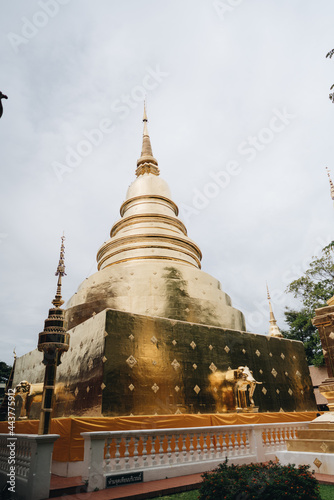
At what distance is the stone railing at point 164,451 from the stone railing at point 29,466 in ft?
2.19

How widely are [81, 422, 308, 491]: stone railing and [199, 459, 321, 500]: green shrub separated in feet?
7.45

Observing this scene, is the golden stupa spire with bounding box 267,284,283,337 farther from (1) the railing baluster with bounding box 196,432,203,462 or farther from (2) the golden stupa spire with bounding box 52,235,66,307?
(2) the golden stupa spire with bounding box 52,235,66,307

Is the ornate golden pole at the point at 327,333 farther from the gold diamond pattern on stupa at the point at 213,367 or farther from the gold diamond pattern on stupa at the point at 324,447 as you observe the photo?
the gold diamond pattern on stupa at the point at 213,367

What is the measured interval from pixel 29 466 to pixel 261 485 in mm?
3959

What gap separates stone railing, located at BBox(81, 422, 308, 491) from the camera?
241 inches

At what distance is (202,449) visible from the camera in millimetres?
7512

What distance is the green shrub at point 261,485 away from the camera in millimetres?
4086

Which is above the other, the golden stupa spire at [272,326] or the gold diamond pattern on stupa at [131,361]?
the golden stupa spire at [272,326]

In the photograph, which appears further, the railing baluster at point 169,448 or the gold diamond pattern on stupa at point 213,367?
the gold diamond pattern on stupa at point 213,367

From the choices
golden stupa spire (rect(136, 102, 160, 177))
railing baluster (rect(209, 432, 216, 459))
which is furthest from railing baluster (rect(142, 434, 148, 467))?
golden stupa spire (rect(136, 102, 160, 177))

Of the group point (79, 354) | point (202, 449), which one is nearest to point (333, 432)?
point (202, 449)

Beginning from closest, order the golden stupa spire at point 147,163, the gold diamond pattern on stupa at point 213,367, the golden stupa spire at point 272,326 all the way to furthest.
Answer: the gold diamond pattern on stupa at point 213,367 → the golden stupa spire at point 147,163 → the golden stupa spire at point 272,326

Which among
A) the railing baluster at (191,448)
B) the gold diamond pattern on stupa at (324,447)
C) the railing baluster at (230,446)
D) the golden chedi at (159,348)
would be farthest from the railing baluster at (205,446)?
the gold diamond pattern on stupa at (324,447)

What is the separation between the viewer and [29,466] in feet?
19.2
